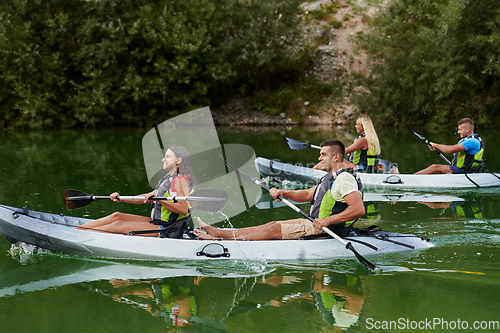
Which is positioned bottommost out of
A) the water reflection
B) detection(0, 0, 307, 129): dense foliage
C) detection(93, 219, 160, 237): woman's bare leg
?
the water reflection

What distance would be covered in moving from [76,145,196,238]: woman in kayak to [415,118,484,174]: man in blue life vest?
17.6 ft

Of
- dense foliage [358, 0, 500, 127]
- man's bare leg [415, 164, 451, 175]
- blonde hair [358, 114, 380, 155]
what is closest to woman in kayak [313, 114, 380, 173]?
blonde hair [358, 114, 380, 155]

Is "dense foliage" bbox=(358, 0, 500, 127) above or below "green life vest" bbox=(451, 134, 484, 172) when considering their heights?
above

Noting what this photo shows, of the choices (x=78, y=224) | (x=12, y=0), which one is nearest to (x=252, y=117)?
(x=12, y=0)

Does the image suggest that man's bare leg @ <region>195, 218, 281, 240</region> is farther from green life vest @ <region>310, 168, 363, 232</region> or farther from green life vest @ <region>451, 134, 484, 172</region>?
green life vest @ <region>451, 134, 484, 172</region>

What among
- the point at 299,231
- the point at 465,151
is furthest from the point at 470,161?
the point at 299,231

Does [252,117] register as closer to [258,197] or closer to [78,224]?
[258,197]

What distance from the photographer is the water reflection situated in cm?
390

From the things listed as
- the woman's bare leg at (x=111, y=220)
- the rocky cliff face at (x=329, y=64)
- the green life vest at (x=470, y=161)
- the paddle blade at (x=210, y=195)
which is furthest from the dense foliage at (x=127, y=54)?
the paddle blade at (x=210, y=195)

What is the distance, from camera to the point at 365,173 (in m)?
9.10

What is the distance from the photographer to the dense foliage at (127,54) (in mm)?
23641

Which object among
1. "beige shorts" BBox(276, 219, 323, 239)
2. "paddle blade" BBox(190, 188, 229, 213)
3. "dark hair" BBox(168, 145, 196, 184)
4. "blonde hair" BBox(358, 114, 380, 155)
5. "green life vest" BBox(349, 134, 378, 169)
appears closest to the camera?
"dark hair" BBox(168, 145, 196, 184)

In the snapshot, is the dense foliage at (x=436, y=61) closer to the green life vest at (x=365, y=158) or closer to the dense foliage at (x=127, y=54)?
the dense foliage at (x=127, y=54)

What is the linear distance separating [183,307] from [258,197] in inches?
197
